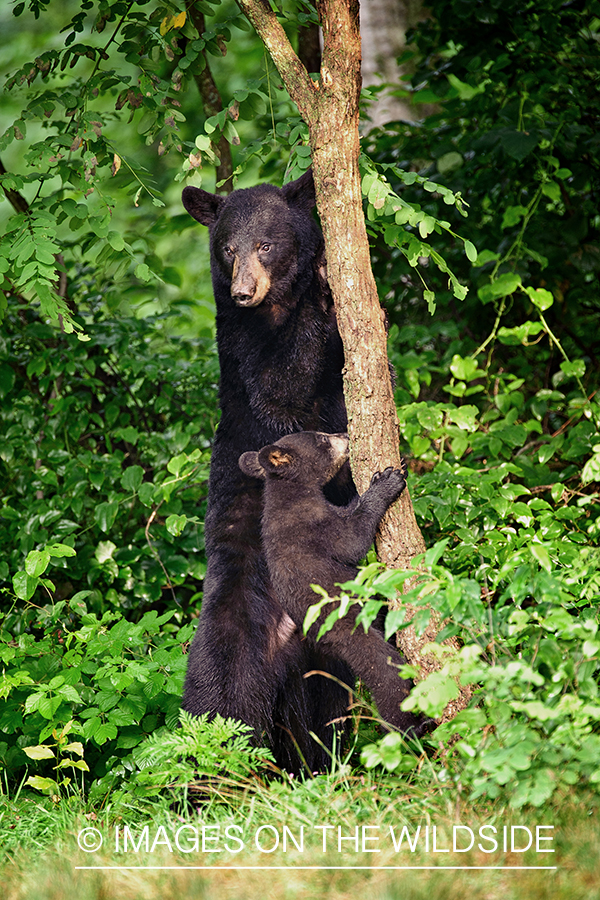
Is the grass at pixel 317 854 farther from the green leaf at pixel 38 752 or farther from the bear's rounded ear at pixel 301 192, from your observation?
the bear's rounded ear at pixel 301 192

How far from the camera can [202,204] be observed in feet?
12.3

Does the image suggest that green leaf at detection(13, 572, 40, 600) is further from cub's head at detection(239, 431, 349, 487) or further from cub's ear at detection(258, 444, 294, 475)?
cub's ear at detection(258, 444, 294, 475)

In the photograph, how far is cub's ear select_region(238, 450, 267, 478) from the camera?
3.36 m

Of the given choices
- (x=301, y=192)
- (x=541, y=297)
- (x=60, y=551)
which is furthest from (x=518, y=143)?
(x=60, y=551)

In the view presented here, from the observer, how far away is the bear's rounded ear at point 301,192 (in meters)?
3.63

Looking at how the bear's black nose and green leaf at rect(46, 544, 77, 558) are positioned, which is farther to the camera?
green leaf at rect(46, 544, 77, 558)

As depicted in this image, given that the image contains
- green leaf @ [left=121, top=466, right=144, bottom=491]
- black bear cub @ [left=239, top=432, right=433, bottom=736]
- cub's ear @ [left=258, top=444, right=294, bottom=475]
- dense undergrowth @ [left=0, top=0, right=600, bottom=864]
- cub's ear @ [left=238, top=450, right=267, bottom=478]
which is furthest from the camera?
green leaf @ [left=121, top=466, right=144, bottom=491]

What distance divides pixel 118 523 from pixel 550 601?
3.76 m

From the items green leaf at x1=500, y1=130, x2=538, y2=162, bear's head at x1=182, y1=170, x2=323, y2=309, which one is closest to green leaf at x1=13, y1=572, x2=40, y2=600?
bear's head at x1=182, y1=170, x2=323, y2=309

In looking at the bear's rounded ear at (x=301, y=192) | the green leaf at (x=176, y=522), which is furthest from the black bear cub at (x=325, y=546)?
the green leaf at (x=176, y=522)

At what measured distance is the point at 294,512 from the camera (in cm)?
320

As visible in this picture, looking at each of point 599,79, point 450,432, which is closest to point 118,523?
point 450,432

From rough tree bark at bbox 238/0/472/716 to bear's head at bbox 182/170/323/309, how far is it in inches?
18.5

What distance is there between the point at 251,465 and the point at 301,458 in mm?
204
